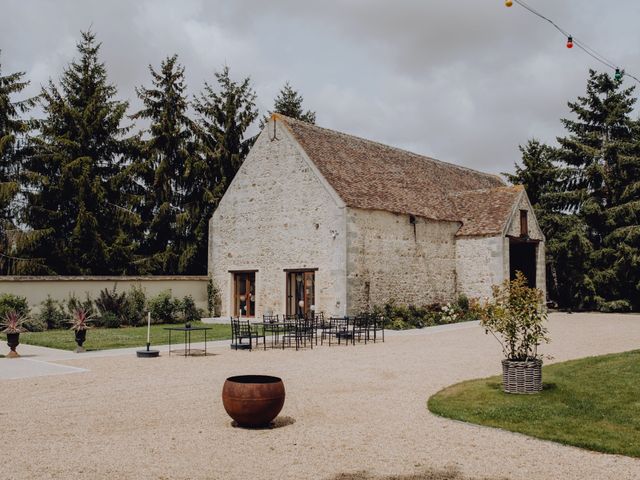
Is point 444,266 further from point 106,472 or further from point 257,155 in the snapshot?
point 106,472

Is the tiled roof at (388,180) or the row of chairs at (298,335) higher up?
the tiled roof at (388,180)

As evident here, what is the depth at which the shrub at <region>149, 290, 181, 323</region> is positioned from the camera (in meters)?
25.6

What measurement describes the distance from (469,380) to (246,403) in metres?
5.15

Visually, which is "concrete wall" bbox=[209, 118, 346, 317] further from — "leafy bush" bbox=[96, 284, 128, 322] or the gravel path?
the gravel path

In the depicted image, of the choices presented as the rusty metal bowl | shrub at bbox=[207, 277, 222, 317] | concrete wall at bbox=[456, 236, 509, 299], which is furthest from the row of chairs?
concrete wall at bbox=[456, 236, 509, 299]

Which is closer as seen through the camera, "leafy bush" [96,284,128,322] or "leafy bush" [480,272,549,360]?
"leafy bush" [480,272,549,360]

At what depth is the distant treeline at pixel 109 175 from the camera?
3041 centimetres

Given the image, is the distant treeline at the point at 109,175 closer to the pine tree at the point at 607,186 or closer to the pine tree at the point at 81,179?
the pine tree at the point at 81,179

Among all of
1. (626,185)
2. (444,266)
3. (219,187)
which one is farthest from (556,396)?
(219,187)

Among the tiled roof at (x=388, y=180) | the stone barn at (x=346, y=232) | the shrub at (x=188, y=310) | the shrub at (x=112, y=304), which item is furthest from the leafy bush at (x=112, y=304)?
the tiled roof at (x=388, y=180)

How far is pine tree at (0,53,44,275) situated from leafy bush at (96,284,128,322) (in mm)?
6670

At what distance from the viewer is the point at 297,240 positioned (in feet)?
83.2

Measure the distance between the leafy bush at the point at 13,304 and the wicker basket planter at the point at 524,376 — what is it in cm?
1820

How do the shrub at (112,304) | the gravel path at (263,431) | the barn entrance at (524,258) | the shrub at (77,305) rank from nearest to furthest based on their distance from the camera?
the gravel path at (263,431), the shrub at (77,305), the shrub at (112,304), the barn entrance at (524,258)
